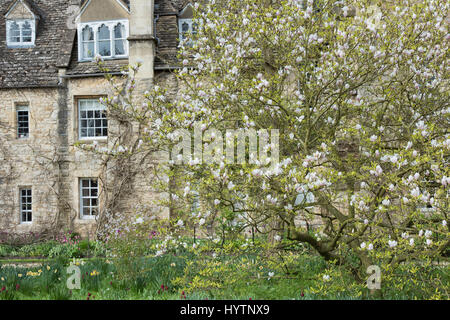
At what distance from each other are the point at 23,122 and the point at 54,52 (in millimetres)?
2943

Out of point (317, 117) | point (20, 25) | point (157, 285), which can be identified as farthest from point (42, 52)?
point (317, 117)

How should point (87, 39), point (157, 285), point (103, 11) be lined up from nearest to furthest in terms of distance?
point (157, 285) < point (103, 11) < point (87, 39)

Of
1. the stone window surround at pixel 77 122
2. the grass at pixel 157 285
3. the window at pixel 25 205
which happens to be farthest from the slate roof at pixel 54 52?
the grass at pixel 157 285

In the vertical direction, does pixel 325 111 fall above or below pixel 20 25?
below

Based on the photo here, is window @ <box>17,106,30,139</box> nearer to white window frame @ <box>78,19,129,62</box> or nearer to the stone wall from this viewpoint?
the stone wall

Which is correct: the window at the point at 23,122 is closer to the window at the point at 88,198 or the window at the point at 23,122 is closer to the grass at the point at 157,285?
the window at the point at 88,198

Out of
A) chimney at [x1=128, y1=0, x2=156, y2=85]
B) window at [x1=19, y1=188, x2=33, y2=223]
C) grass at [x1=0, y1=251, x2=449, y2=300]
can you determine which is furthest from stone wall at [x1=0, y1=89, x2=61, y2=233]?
grass at [x1=0, y1=251, x2=449, y2=300]

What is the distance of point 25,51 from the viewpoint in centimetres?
1678

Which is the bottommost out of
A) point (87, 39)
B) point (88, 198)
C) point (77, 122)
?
point (88, 198)

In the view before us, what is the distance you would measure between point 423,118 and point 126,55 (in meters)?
11.9

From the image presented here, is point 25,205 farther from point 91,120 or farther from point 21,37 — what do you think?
point 21,37

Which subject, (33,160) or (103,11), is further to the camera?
(103,11)

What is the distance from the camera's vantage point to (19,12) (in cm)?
1703
